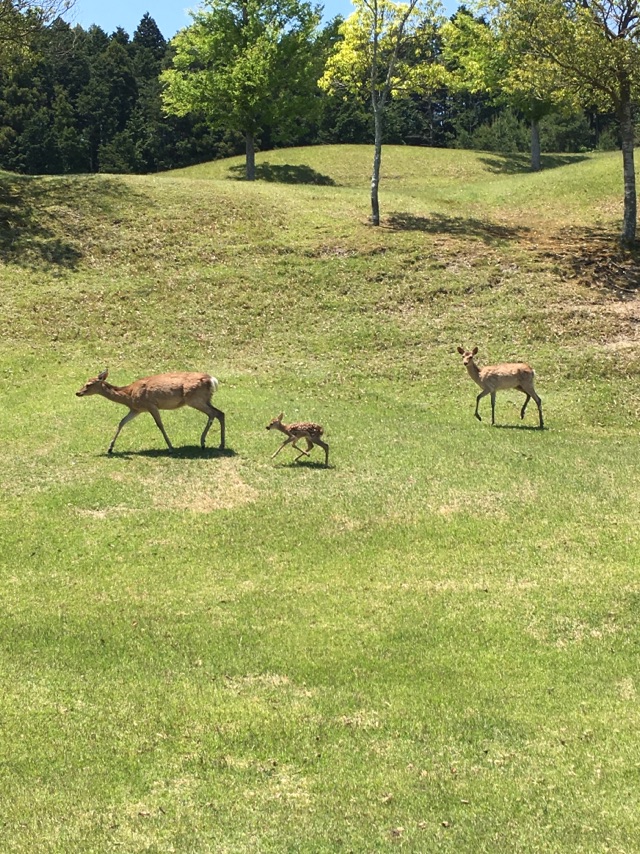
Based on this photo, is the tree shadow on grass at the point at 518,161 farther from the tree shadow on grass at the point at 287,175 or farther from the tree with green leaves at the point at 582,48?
the tree with green leaves at the point at 582,48

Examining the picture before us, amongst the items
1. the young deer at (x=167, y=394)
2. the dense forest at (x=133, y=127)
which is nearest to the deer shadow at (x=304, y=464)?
the young deer at (x=167, y=394)

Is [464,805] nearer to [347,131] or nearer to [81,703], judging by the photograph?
[81,703]

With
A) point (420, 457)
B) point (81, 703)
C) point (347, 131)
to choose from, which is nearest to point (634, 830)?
point (81, 703)

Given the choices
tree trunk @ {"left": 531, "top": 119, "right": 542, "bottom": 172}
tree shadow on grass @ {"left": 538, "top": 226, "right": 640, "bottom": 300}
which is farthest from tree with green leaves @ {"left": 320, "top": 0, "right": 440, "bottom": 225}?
tree trunk @ {"left": 531, "top": 119, "right": 542, "bottom": 172}

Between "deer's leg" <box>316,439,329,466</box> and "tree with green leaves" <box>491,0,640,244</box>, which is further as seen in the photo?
"tree with green leaves" <box>491,0,640,244</box>

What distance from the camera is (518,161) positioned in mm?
57000

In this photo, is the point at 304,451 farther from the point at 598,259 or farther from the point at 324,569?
the point at 598,259

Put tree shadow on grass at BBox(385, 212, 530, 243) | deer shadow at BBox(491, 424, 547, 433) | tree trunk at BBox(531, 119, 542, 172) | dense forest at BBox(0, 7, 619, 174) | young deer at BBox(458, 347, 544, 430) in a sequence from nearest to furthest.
Answer: young deer at BBox(458, 347, 544, 430), deer shadow at BBox(491, 424, 547, 433), tree shadow on grass at BBox(385, 212, 530, 243), tree trunk at BBox(531, 119, 542, 172), dense forest at BBox(0, 7, 619, 174)

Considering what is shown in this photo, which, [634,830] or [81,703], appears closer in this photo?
[634,830]

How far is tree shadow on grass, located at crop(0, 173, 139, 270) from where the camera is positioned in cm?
3123

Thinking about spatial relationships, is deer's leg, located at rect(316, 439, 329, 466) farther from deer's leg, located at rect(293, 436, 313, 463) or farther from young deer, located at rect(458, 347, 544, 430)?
young deer, located at rect(458, 347, 544, 430)

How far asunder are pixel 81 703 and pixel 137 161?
70.5m

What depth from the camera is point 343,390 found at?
22906mm

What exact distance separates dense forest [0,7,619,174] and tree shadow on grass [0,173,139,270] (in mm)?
28779
